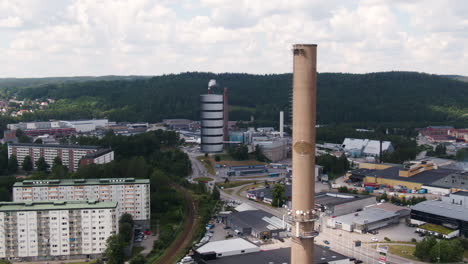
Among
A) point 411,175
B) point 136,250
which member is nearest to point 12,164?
point 136,250

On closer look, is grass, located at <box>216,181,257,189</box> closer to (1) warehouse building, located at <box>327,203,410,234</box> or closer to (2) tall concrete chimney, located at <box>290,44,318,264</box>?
(1) warehouse building, located at <box>327,203,410,234</box>

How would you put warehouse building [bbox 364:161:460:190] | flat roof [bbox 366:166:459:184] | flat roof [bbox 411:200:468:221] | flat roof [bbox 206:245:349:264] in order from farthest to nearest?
flat roof [bbox 366:166:459:184]
warehouse building [bbox 364:161:460:190]
flat roof [bbox 411:200:468:221]
flat roof [bbox 206:245:349:264]

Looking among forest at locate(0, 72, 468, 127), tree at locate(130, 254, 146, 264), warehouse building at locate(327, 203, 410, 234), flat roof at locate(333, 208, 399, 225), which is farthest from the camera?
forest at locate(0, 72, 468, 127)

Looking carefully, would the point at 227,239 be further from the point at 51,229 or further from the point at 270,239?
the point at 51,229

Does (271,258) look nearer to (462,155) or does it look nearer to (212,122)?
(212,122)

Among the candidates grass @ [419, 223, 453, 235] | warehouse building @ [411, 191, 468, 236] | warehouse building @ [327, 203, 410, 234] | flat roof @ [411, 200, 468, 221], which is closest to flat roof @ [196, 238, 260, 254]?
warehouse building @ [327, 203, 410, 234]
